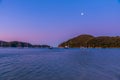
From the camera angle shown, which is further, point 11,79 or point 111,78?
point 111,78

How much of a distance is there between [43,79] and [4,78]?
→ 4.04m

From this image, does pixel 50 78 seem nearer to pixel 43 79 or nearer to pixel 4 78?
pixel 43 79

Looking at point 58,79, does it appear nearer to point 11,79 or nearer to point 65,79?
point 65,79

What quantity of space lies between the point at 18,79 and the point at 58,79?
4131 mm

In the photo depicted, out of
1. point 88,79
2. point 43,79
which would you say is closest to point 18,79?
point 43,79

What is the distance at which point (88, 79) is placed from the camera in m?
22.6

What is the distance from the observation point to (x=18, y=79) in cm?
2233

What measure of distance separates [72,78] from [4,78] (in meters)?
7.17

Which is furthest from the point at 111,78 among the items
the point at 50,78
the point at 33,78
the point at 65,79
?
the point at 33,78

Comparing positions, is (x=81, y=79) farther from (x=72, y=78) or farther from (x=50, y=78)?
(x=50, y=78)

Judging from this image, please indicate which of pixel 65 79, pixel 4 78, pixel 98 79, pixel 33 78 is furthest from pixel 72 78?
pixel 4 78

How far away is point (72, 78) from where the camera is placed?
76.8 ft

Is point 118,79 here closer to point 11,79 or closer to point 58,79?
point 58,79

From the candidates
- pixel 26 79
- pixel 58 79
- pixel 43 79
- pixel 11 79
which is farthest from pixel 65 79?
pixel 11 79
